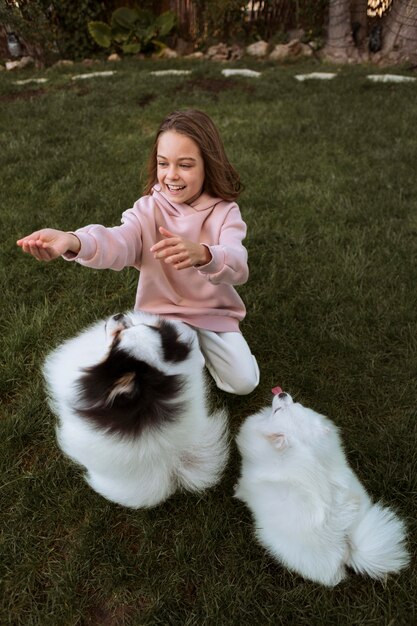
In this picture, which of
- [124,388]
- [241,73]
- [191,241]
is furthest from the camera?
[241,73]

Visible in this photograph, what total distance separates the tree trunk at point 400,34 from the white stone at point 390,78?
132 centimetres

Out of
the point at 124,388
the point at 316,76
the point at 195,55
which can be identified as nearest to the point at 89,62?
the point at 195,55

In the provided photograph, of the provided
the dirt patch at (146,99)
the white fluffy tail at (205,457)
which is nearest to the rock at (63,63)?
the dirt patch at (146,99)

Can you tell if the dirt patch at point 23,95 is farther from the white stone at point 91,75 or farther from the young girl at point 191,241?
the young girl at point 191,241

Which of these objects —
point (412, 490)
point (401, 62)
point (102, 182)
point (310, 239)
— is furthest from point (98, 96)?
point (412, 490)

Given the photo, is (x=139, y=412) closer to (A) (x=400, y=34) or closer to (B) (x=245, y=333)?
(B) (x=245, y=333)

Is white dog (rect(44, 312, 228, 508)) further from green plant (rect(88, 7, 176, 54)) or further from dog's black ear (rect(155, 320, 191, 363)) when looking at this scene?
green plant (rect(88, 7, 176, 54))

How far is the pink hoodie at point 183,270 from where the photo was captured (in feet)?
5.59

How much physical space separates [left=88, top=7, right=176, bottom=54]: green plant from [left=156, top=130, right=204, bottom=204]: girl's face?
8.42 m

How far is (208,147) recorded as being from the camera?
1.83 m

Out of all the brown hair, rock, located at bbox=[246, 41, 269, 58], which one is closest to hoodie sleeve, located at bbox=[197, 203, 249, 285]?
the brown hair

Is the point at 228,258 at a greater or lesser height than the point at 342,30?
lesser

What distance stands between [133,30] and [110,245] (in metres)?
9.03

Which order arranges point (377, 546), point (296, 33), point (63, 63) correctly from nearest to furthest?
point (377, 546), point (63, 63), point (296, 33)
